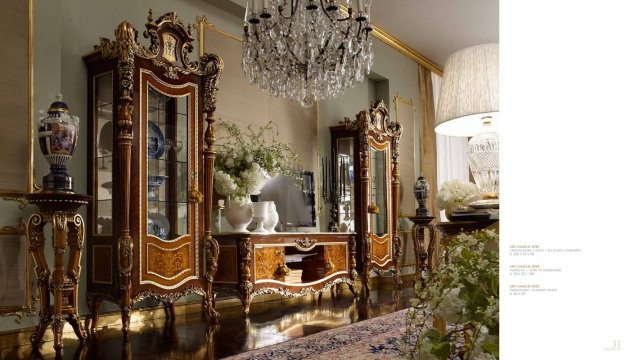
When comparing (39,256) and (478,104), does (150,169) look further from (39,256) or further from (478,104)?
(478,104)

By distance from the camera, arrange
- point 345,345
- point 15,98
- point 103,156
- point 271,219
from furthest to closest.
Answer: point 271,219
point 103,156
point 15,98
point 345,345

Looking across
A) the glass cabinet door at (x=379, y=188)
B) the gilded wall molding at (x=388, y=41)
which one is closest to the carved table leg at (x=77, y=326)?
the gilded wall molding at (x=388, y=41)

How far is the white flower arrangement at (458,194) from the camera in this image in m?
2.54

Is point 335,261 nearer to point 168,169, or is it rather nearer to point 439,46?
point 168,169

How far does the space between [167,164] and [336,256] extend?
6.43ft

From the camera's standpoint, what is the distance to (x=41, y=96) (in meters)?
3.32

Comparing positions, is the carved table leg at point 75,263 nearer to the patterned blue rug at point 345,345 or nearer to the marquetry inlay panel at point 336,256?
the patterned blue rug at point 345,345

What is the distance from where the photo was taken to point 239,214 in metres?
4.20

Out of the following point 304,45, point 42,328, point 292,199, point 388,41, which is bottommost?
point 42,328

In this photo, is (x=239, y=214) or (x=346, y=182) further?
(x=346, y=182)

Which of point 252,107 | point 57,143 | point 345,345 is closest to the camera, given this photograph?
point 345,345

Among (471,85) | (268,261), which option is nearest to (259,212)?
(268,261)
